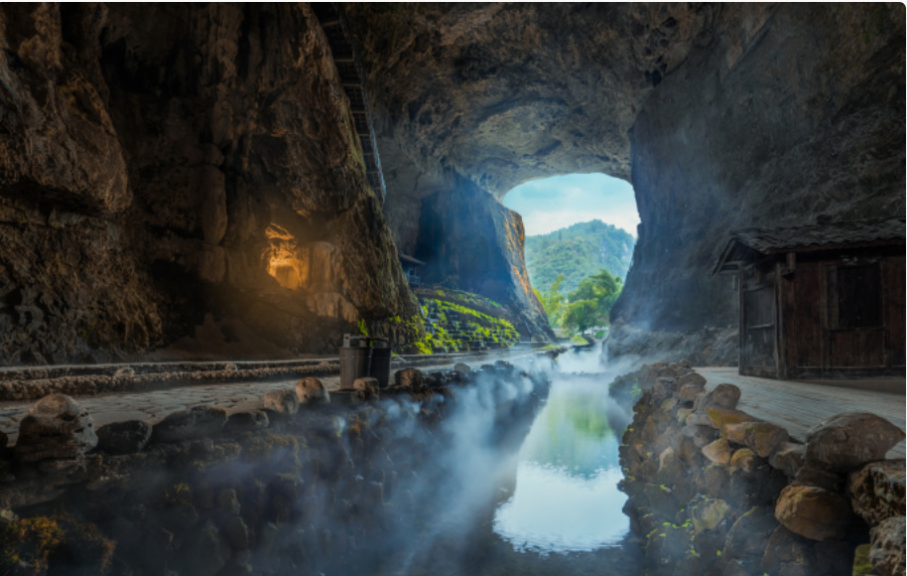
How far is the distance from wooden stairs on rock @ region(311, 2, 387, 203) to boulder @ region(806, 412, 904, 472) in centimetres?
1705

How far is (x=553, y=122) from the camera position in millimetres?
30453

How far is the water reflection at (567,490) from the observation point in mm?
6298

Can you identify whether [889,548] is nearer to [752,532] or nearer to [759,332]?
[752,532]

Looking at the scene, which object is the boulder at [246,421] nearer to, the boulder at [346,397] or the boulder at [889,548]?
the boulder at [346,397]

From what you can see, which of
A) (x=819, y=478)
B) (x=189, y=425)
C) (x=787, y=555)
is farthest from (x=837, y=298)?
(x=189, y=425)

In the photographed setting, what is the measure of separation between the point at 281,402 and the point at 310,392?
0.70 metres

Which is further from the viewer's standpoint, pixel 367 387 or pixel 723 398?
pixel 367 387

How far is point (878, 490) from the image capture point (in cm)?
215

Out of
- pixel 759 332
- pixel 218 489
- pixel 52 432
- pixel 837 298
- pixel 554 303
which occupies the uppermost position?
pixel 554 303

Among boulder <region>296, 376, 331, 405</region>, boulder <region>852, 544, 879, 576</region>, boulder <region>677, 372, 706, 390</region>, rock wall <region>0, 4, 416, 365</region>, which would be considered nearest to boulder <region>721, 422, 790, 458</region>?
boulder <region>852, 544, 879, 576</region>

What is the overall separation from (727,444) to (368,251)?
14889 millimetres

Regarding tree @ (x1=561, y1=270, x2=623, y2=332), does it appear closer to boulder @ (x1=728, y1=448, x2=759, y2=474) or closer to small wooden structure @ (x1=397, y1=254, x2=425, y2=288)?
small wooden structure @ (x1=397, y1=254, x2=425, y2=288)

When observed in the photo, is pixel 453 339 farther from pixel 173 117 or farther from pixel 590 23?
pixel 590 23

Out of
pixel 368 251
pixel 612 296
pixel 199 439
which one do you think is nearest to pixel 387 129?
pixel 368 251
